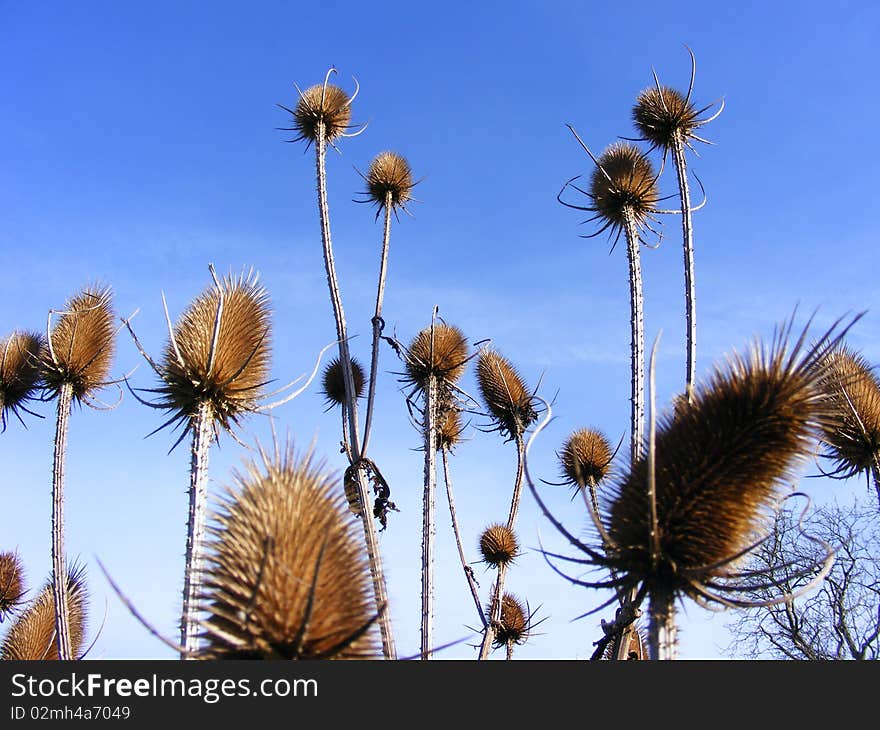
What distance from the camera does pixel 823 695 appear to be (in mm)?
3924

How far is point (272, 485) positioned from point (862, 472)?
8.32 m

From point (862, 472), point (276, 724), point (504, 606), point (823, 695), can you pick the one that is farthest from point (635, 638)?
point (504, 606)

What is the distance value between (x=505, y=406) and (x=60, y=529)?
7.73 meters

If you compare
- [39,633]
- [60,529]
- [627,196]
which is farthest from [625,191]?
[39,633]

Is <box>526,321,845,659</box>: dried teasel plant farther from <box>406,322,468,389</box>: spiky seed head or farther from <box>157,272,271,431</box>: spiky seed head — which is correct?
<box>406,322,468,389</box>: spiky seed head

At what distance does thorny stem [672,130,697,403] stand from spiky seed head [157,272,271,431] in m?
4.05

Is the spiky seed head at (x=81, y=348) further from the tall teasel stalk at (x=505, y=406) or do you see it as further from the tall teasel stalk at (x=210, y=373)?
the tall teasel stalk at (x=505, y=406)

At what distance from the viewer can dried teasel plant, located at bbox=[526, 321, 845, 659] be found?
3.86m

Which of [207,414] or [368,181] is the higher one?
[368,181]

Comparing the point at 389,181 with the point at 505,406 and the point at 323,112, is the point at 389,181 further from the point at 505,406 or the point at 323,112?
the point at 505,406

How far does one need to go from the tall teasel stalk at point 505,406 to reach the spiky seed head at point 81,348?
22.1 ft

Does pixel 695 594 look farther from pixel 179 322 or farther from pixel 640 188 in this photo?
pixel 640 188

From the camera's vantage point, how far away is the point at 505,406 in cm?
1369

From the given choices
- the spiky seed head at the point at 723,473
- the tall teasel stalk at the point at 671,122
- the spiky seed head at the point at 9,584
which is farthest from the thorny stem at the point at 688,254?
the spiky seed head at the point at 9,584
